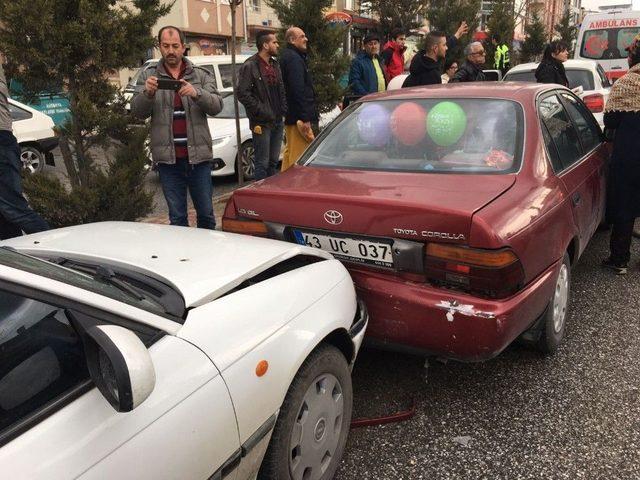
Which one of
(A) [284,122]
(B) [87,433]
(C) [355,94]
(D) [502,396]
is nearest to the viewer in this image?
(B) [87,433]

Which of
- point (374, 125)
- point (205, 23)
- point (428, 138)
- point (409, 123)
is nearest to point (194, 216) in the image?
point (374, 125)

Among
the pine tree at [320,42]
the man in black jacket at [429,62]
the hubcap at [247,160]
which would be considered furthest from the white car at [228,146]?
the man in black jacket at [429,62]

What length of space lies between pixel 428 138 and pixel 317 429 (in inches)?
73.2

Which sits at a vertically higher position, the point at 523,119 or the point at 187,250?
the point at 523,119

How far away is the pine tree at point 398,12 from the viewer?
85.0ft

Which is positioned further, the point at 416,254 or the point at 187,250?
the point at 416,254

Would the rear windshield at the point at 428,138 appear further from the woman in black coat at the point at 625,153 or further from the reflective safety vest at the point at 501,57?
the reflective safety vest at the point at 501,57

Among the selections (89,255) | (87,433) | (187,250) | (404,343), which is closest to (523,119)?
(404,343)

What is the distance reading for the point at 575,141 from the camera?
12.5 feet

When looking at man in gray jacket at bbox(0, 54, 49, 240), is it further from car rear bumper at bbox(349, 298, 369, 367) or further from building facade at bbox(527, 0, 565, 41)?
building facade at bbox(527, 0, 565, 41)

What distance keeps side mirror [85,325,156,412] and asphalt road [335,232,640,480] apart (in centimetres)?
134

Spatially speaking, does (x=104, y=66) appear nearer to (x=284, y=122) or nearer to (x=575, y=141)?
→ (x=284, y=122)

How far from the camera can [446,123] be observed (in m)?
3.27

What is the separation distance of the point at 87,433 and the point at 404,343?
1.65 m
